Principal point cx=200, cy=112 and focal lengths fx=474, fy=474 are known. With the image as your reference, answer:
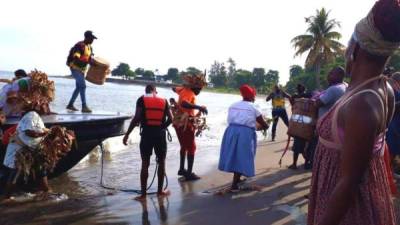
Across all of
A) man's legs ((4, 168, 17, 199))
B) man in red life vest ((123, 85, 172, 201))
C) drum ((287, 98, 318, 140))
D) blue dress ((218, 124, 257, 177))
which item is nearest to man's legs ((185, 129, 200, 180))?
blue dress ((218, 124, 257, 177))

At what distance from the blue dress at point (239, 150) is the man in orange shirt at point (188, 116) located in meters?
1.09

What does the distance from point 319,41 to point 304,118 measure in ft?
147

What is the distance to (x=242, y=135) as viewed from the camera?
745 cm

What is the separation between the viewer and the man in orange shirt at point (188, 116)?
27.9ft

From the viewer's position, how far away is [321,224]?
2.07 m

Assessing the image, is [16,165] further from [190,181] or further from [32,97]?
[190,181]

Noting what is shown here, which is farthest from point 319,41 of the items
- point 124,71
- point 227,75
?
point 227,75

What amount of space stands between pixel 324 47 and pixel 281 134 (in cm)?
3501

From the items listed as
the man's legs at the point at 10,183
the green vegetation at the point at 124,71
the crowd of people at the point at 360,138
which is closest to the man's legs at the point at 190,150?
the man's legs at the point at 10,183

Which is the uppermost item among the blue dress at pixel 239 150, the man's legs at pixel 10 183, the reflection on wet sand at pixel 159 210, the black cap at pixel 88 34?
the black cap at pixel 88 34

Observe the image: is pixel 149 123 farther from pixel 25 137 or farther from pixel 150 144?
pixel 25 137

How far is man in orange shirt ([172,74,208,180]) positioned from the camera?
850cm

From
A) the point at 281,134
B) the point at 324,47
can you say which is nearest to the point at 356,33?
the point at 281,134

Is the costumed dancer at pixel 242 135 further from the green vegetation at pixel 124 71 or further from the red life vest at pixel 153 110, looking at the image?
the green vegetation at pixel 124 71
